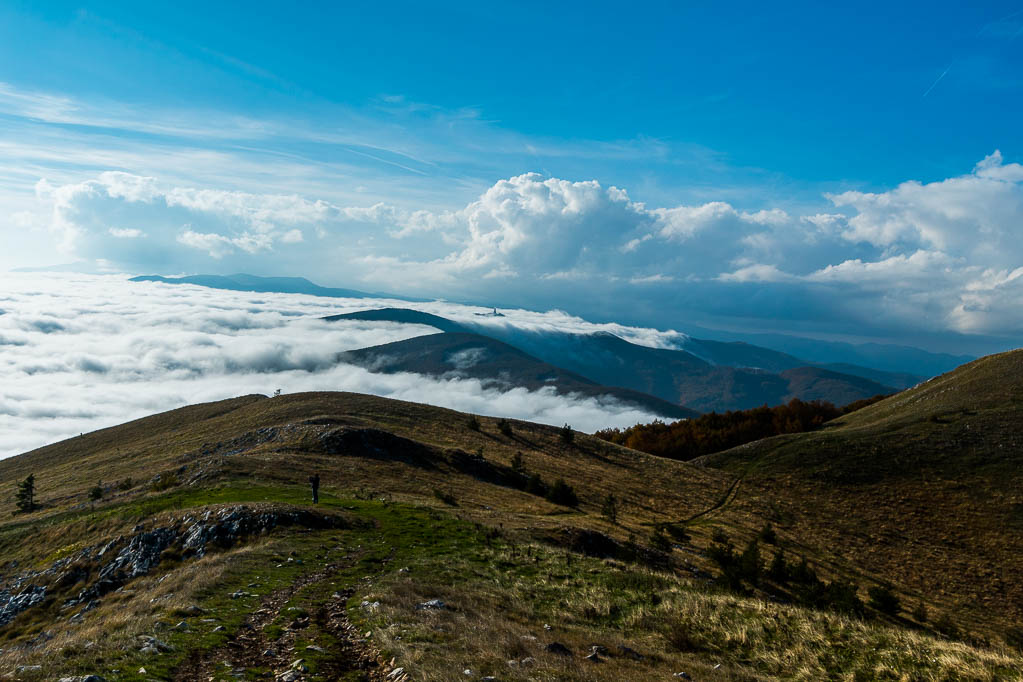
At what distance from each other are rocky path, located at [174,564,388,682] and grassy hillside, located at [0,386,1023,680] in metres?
0.08

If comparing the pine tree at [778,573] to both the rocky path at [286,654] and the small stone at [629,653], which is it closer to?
the small stone at [629,653]

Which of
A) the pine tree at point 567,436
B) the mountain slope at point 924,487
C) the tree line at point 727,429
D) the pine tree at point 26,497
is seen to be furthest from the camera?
the tree line at point 727,429

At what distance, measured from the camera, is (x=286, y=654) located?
1298 cm

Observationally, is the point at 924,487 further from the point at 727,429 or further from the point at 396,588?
the point at 396,588

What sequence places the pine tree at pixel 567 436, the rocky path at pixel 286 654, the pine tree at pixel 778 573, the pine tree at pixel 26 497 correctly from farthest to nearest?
the pine tree at pixel 567 436 < the pine tree at pixel 26 497 < the pine tree at pixel 778 573 < the rocky path at pixel 286 654

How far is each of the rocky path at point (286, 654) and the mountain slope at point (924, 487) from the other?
175ft

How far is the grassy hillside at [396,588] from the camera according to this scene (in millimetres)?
12305

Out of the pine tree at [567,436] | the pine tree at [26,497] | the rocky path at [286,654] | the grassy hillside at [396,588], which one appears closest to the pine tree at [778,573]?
the grassy hillside at [396,588]

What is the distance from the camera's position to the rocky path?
1148cm

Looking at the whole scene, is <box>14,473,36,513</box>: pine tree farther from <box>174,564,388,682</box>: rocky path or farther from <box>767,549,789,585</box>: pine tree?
<box>767,549,789,585</box>: pine tree

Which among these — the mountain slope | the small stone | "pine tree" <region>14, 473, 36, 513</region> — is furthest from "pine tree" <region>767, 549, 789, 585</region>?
"pine tree" <region>14, 473, 36, 513</region>

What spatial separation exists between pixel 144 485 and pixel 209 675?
50.7 m

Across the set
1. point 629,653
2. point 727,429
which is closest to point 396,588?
point 629,653

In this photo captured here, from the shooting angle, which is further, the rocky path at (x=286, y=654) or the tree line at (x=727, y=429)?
the tree line at (x=727, y=429)
